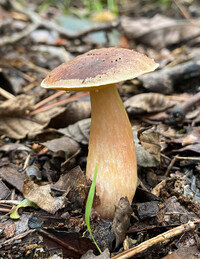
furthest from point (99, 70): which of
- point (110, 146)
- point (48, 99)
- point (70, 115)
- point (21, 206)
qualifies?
point (48, 99)

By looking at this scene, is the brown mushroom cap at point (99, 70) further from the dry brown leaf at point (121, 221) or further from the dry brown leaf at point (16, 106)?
the dry brown leaf at point (16, 106)

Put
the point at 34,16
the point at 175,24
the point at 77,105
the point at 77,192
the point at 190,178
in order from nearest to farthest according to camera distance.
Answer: the point at 77,192
the point at 190,178
the point at 77,105
the point at 175,24
the point at 34,16

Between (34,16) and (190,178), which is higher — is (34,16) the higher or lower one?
the higher one

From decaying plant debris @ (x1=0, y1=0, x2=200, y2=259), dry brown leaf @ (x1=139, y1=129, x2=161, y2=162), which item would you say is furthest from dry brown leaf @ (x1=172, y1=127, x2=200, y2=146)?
dry brown leaf @ (x1=139, y1=129, x2=161, y2=162)

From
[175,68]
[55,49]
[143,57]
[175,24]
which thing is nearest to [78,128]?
[143,57]

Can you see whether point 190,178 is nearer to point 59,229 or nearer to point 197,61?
point 59,229

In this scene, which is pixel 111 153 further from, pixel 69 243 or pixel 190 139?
pixel 190 139
